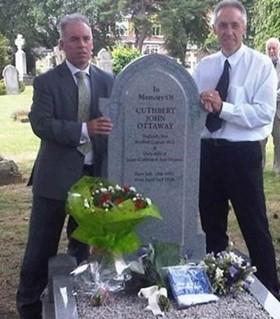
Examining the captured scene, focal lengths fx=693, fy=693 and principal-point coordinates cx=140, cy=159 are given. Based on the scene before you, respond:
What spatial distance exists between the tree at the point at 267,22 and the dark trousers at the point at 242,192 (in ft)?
58.4

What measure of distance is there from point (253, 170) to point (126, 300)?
4.08 feet

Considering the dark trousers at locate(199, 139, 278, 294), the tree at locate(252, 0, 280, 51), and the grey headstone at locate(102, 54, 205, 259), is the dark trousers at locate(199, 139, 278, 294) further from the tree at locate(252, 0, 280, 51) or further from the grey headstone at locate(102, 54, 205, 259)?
the tree at locate(252, 0, 280, 51)

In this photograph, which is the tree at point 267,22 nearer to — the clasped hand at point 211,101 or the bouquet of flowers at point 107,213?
the clasped hand at point 211,101

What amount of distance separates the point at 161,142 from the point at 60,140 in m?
0.68

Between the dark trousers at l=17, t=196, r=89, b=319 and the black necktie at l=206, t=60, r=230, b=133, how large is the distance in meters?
1.04

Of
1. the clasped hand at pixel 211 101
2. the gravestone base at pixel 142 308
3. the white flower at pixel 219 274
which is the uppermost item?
the clasped hand at pixel 211 101

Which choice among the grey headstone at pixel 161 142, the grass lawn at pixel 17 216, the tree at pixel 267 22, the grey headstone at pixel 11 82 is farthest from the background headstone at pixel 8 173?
the grey headstone at pixel 11 82

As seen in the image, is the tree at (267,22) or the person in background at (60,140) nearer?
the person in background at (60,140)

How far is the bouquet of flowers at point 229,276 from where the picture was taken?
3.72 metres

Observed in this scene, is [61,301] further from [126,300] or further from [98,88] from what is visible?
[98,88]

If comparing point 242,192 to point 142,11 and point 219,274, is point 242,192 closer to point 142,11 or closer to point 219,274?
point 219,274

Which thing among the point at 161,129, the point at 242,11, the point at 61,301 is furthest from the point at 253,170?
the point at 61,301

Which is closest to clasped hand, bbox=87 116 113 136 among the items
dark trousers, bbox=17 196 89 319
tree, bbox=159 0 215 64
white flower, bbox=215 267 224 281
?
dark trousers, bbox=17 196 89 319

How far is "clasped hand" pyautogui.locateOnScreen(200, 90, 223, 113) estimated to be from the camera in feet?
13.8
